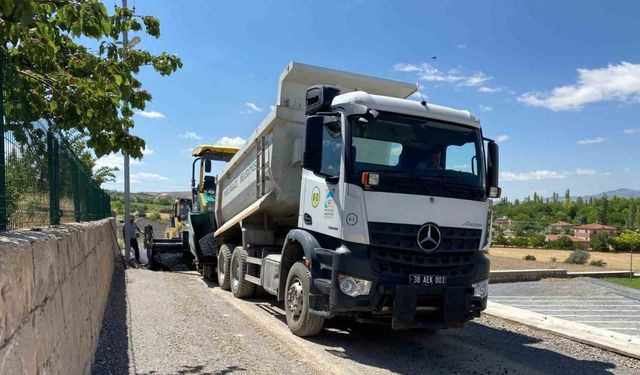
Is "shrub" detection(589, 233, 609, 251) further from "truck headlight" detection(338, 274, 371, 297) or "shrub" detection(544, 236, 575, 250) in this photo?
"truck headlight" detection(338, 274, 371, 297)

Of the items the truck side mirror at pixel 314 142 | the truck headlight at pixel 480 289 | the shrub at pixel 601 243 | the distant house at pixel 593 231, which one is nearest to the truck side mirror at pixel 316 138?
the truck side mirror at pixel 314 142

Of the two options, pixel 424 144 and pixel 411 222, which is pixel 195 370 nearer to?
pixel 411 222

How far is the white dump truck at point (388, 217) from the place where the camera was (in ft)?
20.3

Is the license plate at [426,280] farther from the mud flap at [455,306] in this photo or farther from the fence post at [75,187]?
the fence post at [75,187]

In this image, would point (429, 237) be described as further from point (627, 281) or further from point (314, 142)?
point (627, 281)

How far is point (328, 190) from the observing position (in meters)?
6.64

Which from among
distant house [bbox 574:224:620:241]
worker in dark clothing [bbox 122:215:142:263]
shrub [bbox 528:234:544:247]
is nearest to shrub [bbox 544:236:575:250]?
shrub [bbox 528:234:544:247]

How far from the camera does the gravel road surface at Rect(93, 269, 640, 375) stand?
229 inches

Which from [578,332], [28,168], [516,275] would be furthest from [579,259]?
[28,168]

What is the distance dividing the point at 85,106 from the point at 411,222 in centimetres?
380

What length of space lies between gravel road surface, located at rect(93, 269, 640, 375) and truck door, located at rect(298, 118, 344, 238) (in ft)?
5.04

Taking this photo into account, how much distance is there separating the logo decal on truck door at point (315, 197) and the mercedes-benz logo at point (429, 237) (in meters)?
1.44

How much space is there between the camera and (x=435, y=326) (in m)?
6.31

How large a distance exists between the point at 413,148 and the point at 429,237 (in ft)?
3.84
